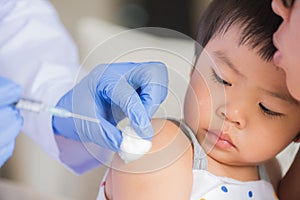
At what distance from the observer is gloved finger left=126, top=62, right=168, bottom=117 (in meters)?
0.73

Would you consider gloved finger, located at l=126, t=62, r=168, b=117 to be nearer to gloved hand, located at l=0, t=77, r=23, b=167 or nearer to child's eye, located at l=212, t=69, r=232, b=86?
child's eye, located at l=212, t=69, r=232, b=86

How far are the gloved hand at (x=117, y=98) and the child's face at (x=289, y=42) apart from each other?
183 millimetres

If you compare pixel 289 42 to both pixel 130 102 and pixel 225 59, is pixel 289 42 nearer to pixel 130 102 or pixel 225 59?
pixel 225 59

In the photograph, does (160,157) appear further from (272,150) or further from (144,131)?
(272,150)

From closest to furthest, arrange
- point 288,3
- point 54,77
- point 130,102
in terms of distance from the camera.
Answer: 1. point 288,3
2. point 130,102
3. point 54,77

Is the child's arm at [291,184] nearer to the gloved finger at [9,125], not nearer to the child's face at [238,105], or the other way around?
the child's face at [238,105]

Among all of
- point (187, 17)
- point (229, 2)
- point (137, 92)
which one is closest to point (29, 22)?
point (137, 92)

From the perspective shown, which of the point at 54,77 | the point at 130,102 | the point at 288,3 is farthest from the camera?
the point at 54,77

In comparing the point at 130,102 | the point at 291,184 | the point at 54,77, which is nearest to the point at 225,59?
the point at 130,102

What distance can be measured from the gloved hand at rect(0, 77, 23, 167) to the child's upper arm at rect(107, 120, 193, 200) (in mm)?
234

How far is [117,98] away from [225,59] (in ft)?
0.54

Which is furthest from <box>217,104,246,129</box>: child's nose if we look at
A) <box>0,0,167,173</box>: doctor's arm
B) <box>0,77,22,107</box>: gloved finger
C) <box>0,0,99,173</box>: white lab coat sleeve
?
<box>0,0,99,173</box>: white lab coat sleeve

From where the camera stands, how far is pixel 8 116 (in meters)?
0.85

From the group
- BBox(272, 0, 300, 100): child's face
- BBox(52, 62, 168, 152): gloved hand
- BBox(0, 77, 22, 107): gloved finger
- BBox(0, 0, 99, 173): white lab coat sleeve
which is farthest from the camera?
BBox(0, 0, 99, 173): white lab coat sleeve
